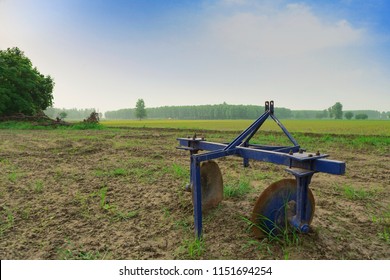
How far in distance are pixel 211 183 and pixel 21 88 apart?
1433 inches

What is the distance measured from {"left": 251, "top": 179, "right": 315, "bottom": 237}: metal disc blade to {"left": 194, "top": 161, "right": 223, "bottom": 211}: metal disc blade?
3.69ft

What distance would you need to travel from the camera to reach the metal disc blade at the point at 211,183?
4.08 m

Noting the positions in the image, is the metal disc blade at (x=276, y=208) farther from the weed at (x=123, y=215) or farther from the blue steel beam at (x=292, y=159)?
the weed at (x=123, y=215)

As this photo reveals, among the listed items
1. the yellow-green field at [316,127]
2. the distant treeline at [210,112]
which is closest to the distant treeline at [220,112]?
the distant treeline at [210,112]

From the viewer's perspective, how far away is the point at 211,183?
13.8 feet

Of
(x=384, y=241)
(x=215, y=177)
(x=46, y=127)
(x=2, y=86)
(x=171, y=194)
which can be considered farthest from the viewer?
(x=2, y=86)

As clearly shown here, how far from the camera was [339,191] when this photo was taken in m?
4.83

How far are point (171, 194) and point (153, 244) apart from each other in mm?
1583

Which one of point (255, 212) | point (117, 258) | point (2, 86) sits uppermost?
point (2, 86)

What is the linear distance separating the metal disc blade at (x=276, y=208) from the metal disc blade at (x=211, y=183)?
113 centimetres

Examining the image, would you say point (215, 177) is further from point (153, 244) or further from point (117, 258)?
point (117, 258)

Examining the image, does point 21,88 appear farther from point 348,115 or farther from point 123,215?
point 348,115

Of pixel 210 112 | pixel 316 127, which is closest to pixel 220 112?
pixel 210 112
